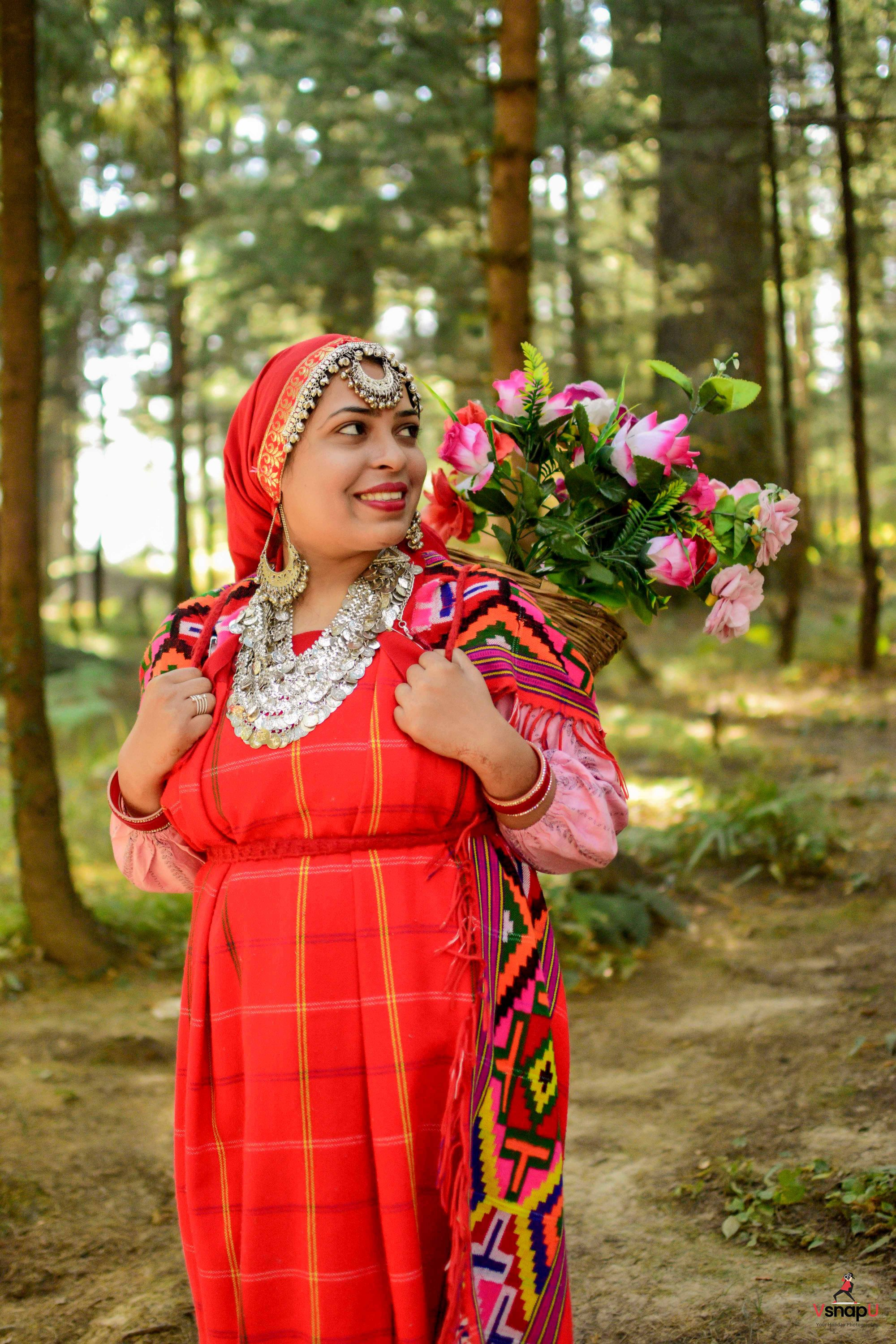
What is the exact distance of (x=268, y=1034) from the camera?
190 cm

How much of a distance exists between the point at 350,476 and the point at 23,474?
12.3 ft

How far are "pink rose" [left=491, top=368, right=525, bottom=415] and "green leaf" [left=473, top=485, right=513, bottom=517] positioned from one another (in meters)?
0.16

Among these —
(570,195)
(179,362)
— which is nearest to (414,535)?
(179,362)

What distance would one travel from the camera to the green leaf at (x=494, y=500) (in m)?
2.35

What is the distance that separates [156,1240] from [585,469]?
→ 274 cm

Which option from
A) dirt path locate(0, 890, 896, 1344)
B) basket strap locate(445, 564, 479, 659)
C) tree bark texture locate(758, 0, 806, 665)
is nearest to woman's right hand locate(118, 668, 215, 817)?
basket strap locate(445, 564, 479, 659)

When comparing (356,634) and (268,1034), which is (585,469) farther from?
(268,1034)

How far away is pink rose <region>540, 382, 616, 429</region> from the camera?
Answer: 2.26 metres

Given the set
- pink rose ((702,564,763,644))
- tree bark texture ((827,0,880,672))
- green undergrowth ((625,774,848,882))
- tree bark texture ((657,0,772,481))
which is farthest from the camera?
tree bark texture ((657,0,772,481))

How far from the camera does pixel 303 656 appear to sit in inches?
79.9

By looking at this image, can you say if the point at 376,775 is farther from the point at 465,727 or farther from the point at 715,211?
the point at 715,211

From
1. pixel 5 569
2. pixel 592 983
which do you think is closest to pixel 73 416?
pixel 5 569

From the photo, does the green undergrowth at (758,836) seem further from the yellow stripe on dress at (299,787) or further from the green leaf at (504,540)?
the yellow stripe on dress at (299,787)

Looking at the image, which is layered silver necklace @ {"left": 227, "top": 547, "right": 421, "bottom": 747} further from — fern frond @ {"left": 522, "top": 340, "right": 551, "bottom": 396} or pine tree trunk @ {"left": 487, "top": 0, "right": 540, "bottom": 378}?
pine tree trunk @ {"left": 487, "top": 0, "right": 540, "bottom": 378}
